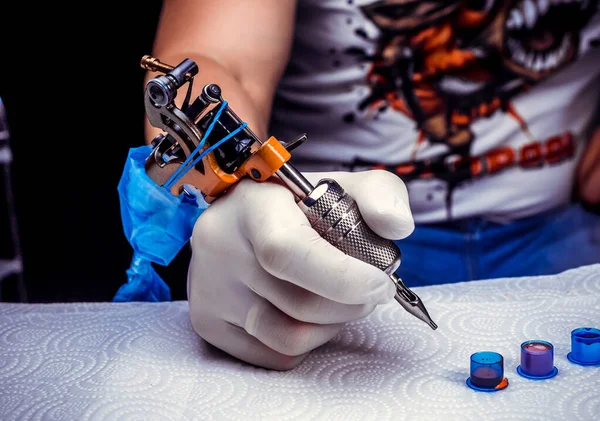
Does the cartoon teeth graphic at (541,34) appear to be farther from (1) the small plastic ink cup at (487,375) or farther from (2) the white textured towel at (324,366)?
(1) the small plastic ink cup at (487,375)

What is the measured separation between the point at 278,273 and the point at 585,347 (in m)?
0.25

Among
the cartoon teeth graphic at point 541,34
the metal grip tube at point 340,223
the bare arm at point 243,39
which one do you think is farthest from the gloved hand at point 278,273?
the cartoon teeth graphic at point 541,34

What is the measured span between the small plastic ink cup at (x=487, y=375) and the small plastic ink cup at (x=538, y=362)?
2 cm

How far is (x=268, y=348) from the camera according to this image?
54 centimetres

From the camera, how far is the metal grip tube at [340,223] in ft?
1.60

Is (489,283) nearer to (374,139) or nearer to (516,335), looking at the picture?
(516,335)

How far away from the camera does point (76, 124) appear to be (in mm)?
1147

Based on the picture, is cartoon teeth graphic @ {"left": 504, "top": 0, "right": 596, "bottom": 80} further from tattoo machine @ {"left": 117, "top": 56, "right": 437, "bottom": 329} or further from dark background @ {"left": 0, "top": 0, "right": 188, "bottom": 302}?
dark background @ {"left": 0, "top": 0, "right": 188, "bottom": 302}

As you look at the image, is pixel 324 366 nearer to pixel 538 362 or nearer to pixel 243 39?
pixel 538 362

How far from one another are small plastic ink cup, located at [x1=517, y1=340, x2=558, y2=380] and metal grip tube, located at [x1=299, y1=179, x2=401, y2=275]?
13 centimetres

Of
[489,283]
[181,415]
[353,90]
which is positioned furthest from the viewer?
[353,90]

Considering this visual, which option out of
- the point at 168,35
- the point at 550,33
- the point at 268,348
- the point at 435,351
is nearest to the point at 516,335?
the point at 435,351

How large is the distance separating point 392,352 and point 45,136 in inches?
32.8

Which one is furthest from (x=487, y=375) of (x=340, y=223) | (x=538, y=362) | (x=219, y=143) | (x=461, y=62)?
(x=461, y=62)
